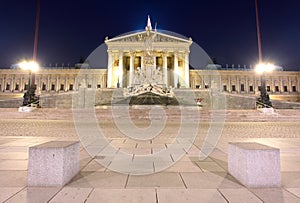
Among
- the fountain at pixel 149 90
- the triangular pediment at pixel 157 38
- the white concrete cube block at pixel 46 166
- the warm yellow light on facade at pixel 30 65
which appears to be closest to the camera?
the white concrete cube block at pixel 46 166

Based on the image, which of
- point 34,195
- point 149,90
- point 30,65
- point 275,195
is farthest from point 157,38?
point 34,195

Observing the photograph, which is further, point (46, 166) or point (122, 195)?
point (46, 166)

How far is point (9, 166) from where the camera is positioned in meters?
3.35

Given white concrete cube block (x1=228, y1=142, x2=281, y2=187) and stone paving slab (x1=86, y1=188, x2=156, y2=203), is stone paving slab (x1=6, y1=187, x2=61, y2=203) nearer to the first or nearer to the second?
stone paving slab (x1=86, y1=188, x2=156, y2=203)

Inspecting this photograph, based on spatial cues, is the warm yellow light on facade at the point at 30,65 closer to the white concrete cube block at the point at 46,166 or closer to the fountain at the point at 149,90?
the fountain at the point at 149,90

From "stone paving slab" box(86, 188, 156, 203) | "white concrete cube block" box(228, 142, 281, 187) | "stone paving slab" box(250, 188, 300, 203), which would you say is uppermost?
"white concrete cube block" box(228, 142, 281, 187)

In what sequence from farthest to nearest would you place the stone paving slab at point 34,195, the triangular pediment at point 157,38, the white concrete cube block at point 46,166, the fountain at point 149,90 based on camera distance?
1. the triangular pediment at point 157,38
2. the fountain at point 149,90
3. the white concrete cube block at point 46,166
4. the stone paving slab at point 34,195

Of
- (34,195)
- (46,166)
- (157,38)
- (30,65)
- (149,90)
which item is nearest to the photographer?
(34,195)

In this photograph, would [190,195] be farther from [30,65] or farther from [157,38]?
[157,38]

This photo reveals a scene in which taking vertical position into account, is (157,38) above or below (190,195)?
above

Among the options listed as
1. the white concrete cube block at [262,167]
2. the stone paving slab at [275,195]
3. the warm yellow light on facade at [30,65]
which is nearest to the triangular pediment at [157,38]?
the warm yellow light on facade at [30,65]

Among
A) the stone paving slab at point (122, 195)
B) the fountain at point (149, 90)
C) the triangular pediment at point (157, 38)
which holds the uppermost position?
the triangular pediment at point (157, 38)

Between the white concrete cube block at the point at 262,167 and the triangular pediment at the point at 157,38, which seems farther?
the triangular pediment at the point at 157,38

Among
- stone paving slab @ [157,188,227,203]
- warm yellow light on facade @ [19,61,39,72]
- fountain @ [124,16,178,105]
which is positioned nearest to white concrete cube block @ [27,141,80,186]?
stone paving slab @ [157,188,227,203]
